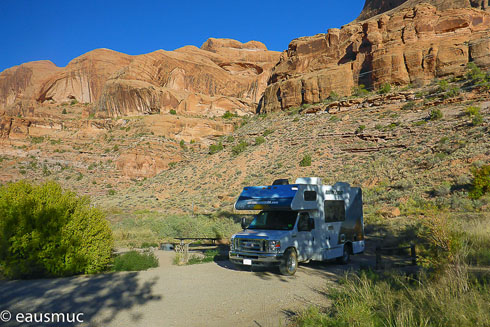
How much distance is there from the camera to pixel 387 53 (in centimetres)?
5078

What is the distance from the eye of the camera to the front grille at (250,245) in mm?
9047

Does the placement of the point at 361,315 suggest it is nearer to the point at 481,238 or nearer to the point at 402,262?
the point at 402,262

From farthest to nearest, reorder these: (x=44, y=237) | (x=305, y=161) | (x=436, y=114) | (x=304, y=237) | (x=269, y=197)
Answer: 1. (x=305, y=161)
2. (x=436, y=114)
3. (x=269, y=197)
4. (x=304, y=237)
5. (x=44, y=237)

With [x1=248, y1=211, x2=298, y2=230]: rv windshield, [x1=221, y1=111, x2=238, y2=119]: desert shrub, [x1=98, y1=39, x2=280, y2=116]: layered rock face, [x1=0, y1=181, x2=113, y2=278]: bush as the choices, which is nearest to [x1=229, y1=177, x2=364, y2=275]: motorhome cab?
[x1=248, y1=211, x2=298, y2=230]: rv windshield

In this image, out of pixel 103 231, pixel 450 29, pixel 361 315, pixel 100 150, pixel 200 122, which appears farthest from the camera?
pixel 200 122

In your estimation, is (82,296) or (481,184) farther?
(481,184)

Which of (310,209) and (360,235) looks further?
(360,235)

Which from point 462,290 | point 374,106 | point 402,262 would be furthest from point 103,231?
point 374,106

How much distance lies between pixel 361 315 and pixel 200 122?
61.4 metres

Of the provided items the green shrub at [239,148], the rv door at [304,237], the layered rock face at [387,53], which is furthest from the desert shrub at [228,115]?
the rv door at [304,237]

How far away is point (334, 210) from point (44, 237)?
958cm

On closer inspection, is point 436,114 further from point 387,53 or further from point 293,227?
point 293,227

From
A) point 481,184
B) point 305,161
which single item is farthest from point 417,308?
point 305,161

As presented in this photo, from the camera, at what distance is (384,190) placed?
81.6 feet
